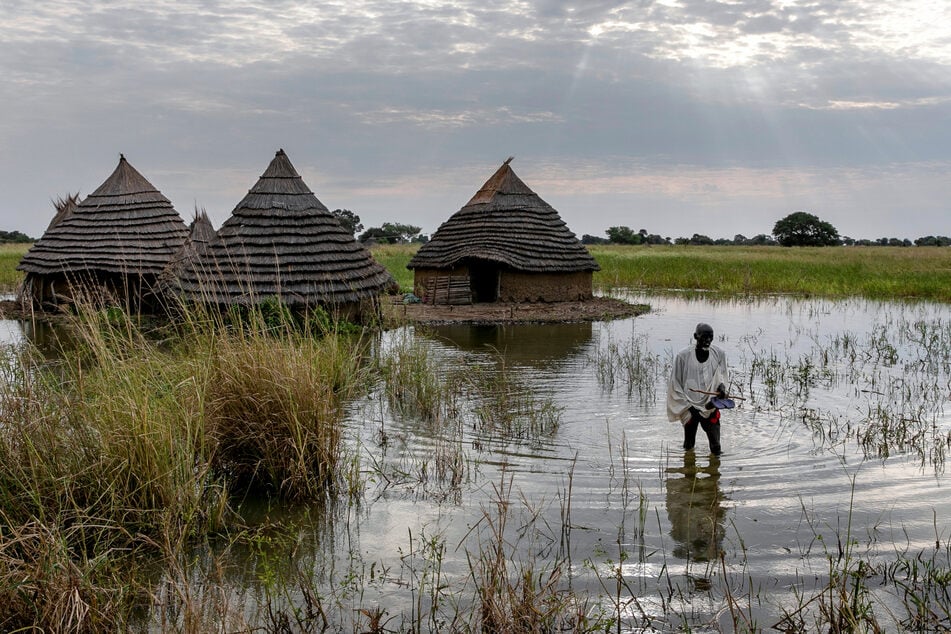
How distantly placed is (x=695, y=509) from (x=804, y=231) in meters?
60.7

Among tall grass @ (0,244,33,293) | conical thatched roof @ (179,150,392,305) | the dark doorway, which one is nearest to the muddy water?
conical thatched roof @ (179,150,392,305)

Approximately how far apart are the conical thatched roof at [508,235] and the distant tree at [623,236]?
1690 inches

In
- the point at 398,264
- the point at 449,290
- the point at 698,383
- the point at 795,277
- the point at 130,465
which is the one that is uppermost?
the point at 398,264

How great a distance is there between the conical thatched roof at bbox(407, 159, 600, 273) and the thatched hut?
640 centimetres

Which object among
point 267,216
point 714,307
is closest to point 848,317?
point 714,307

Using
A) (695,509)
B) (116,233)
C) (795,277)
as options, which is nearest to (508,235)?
(116,233)

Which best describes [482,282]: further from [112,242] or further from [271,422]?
[271,422]

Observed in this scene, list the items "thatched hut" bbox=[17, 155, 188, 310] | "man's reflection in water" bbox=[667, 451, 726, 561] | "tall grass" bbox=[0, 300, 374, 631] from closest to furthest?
"tall grass" bbox=[0, 300, 374, 631]
"man's reflection in water" bbox=[667, 451, 726, 561]
"thatched hut" bbox=[17, 155, 188, 310]

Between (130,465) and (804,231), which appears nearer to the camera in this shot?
(130,465)

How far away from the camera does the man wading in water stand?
6766 mm

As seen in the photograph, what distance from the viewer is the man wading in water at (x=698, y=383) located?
6766mm

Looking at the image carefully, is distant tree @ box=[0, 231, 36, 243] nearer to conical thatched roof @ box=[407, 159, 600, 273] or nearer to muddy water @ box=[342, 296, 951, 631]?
conical thatched roof @ box=[407, 159, 600, 273]

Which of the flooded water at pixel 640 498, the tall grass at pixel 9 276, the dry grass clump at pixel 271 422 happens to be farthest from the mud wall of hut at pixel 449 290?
the dry grass clump at pixel 271 422

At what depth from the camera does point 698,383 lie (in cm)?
678
